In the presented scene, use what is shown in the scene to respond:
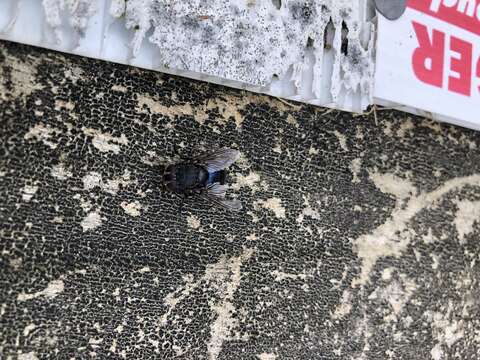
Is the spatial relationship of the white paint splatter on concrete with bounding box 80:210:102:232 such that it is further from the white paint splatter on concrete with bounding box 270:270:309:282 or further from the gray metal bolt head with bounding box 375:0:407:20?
the gray metal bolt head with bounding box 375:0:407:20

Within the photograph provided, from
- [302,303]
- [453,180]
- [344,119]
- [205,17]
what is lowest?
[302,303]

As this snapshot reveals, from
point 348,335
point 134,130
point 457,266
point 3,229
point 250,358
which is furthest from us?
point 457,266

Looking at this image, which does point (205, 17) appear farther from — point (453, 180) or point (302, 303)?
point (453, 180)

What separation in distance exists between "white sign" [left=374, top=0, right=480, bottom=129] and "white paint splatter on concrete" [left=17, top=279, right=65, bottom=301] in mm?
784

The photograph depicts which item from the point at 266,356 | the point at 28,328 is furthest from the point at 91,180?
the point at 266,356

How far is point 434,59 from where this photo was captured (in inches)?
53.8

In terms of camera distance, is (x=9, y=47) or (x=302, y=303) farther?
(x=302, y=303)

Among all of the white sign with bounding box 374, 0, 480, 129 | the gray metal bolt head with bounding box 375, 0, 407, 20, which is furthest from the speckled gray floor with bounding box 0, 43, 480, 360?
the gray metal bolt head with bounding box 375, 0, 407, 20

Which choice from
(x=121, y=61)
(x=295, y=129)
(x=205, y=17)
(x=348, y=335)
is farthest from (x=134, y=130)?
(x=348, y=335)

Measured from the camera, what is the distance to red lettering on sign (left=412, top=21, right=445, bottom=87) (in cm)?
134

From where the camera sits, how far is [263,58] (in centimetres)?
117

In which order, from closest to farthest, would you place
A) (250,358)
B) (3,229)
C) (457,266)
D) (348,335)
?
(3,229), (250,358), (348,335), (457,266)

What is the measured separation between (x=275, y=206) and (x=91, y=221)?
413mm

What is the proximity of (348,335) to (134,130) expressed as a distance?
27.6 inches
